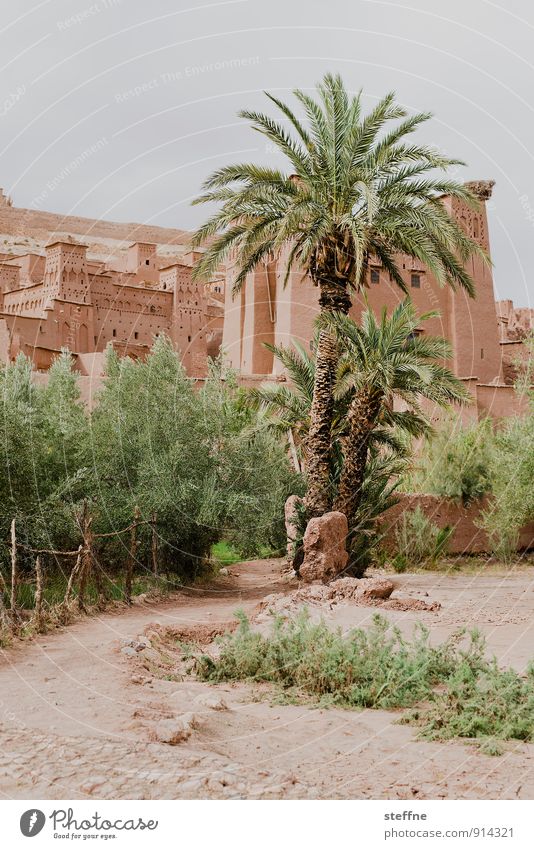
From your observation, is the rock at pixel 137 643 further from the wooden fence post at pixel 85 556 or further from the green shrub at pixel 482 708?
the green shrub at pixel 482 708

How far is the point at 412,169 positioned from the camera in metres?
13.4

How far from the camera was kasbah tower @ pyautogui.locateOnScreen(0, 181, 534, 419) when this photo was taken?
28891mm

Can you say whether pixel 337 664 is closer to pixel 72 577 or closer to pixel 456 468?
pixel 72 577

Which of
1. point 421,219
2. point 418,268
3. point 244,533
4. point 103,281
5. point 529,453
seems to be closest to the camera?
point 421,219

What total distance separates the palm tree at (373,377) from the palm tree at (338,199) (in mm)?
738

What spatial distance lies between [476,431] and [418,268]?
419 inches

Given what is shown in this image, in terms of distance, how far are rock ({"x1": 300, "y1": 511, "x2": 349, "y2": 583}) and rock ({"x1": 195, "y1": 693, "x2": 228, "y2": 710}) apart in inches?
280

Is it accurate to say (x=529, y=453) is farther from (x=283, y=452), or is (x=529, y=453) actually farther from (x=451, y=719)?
(x=451, y=719)

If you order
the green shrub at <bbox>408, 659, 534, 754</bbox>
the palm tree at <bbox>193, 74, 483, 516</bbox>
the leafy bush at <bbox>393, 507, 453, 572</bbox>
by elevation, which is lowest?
the leafy bush at <bbox>393, 507, 453, 572</bbox>

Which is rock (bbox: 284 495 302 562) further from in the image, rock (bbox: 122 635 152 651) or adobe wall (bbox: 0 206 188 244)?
adobe wall (bbox: 0 206 188 244)

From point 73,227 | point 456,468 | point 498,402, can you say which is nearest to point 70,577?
point 456,468

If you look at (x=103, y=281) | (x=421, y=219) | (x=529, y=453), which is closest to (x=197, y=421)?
(x=421, y=219)

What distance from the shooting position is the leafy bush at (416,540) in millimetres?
18844

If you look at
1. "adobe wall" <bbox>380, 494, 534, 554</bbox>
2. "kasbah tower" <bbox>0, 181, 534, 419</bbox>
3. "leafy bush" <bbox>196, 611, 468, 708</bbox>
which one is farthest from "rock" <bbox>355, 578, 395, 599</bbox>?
"kasbah tower" <bbox>0, 181, 534, 419</bbox>
